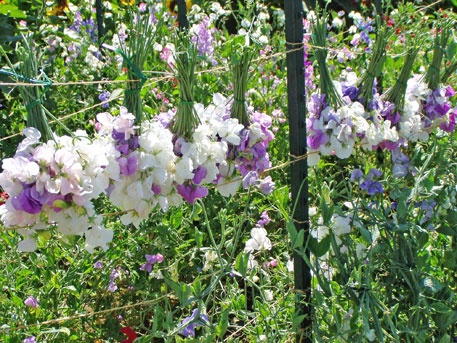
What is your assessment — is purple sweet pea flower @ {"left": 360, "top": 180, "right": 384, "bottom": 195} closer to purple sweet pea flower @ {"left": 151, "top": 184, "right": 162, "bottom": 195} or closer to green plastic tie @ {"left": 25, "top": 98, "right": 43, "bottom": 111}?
purple sweet pea flower @ {"left": 151, "top": 184, "right": 162, "bottom": 195}

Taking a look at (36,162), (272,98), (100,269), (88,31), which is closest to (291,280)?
(100,269)

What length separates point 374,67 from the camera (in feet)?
5.92

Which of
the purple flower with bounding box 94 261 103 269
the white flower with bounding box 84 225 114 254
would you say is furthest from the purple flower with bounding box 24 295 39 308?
the white flower with bounding box 84 225 114 254

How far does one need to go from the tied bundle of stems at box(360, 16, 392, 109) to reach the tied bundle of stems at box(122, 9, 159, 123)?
0.59 metres

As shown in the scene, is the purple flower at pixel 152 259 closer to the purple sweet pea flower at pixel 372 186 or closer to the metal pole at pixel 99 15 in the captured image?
the purple sweet pea flower at pixel 372 186

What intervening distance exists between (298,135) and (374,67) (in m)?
0.25

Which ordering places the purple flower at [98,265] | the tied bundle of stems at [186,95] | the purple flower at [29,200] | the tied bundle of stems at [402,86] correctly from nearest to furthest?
1. the purple flower at [29,200]
2. the tied bundle of stems at [186,95]
3. the tied bundle of stems at [402,86]
4. the purple flower at [98,265]

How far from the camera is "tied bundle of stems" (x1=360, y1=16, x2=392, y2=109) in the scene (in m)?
1.79

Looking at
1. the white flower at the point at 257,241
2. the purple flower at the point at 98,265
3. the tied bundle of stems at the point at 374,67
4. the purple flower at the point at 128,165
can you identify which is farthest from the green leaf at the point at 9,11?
the purple flower at the point at 128,165

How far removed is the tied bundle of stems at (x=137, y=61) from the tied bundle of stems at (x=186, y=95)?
71 mm

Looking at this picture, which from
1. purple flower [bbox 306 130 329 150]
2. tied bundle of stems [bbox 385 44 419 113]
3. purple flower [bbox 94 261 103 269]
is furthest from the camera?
purple flower [bbox 94 261 103 269]

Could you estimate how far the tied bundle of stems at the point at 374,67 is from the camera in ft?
5.88

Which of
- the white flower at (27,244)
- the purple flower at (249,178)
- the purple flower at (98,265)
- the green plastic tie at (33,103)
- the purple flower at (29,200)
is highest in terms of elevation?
the green plastic tie at (33,103)

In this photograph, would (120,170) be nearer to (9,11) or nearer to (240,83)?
(240,83)
